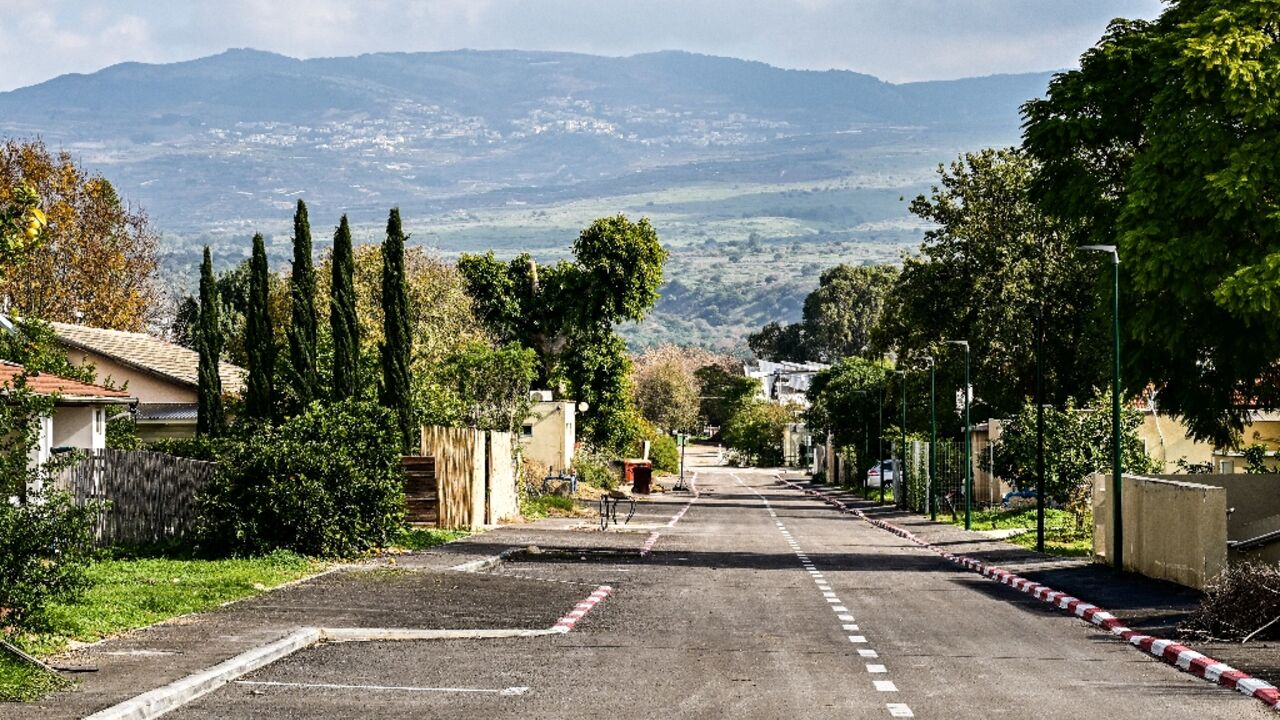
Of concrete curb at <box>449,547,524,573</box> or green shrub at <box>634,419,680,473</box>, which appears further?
green shrub at <box>634,419,680,473</box>

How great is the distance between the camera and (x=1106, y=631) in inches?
822

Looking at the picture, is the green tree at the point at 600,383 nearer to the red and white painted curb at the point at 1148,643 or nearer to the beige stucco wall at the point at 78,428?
the red and white painted curb at the point at 1148,643

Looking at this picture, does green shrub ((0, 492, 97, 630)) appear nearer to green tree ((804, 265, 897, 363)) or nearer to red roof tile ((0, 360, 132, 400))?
red roof tile ((0, 360, 132, 400))

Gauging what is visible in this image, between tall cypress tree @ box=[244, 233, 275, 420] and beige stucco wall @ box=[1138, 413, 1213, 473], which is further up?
tall cypress tree @ box=[244, 233, 275, 420]

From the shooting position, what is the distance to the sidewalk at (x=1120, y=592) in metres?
17.7

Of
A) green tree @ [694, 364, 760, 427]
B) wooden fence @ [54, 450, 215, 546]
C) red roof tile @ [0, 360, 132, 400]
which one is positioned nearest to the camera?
red roof tile @ [0, 360, 132, 400]

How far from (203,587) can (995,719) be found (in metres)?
12.1

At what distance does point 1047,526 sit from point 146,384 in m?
26.6

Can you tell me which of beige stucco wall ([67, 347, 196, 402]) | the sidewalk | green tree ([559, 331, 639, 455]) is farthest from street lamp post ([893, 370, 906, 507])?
beige stucco wall ([67, 347, 196, 402])

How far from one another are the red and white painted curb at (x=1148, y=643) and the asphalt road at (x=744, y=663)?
22 cm

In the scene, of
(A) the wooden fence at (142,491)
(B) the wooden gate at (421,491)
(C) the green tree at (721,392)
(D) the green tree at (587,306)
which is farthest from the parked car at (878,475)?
(C) the green tree at (721,392)

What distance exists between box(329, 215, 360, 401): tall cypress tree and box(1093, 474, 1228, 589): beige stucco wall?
610 inches

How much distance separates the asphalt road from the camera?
13695 millimetres

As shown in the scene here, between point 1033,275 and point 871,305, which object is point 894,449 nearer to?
point 1033,275
